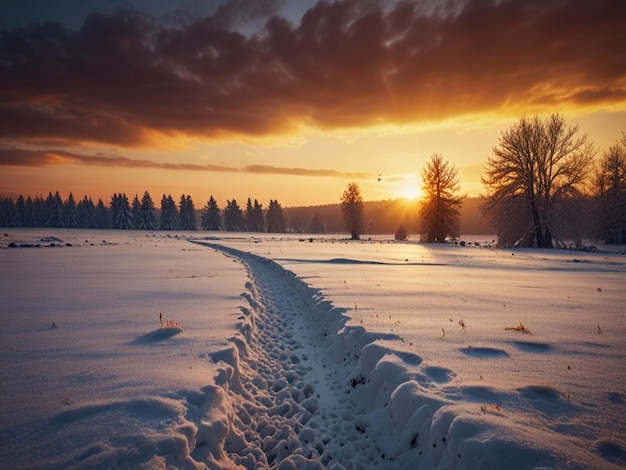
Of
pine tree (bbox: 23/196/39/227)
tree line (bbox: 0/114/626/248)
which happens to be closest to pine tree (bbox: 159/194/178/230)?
pine tree (bbox: 23/196/39/227)

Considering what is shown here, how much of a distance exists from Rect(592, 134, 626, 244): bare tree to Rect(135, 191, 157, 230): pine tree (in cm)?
8625

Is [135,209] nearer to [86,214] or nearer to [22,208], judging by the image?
[86,214]

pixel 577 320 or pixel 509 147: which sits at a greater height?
pixel 509 147

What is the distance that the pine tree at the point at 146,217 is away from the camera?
7862cm

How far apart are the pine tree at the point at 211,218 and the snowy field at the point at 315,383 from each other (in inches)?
3265

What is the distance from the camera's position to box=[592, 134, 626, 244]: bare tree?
2969 centimetres

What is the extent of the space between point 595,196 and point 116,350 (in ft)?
150

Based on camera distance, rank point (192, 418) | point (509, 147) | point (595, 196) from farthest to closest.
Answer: point (595, 196) < point (509, 147) < point (192, 418)

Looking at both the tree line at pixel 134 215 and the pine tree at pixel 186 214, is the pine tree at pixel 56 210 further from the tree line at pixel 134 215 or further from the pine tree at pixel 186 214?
the pine tree at pixel 186 214

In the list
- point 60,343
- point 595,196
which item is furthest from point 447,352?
point 595,196

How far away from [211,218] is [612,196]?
3276 inches

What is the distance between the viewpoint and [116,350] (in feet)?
14.2

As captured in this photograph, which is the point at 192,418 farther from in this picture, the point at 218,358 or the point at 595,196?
the point at 595,196

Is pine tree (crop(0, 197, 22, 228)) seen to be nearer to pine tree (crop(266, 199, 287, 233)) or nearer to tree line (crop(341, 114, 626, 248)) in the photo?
pine tree (crop(266, 199, 287, 233))
